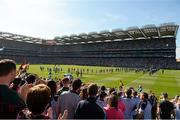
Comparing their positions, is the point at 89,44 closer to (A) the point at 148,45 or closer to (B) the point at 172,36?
(A) the point at 148,45

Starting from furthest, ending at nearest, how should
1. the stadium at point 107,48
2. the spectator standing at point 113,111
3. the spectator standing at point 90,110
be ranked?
the stadium at point 107,48
the spectator standing at point 113,111
the spectator standing at point 90,110

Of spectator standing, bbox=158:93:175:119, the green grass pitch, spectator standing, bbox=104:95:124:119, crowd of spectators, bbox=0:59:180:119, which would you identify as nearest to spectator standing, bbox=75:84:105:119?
crowd of spectators, bbox=0:59:180:119

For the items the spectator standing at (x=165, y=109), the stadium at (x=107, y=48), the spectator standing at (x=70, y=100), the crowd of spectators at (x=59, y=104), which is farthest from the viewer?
the stadium at (x=107, y=48)

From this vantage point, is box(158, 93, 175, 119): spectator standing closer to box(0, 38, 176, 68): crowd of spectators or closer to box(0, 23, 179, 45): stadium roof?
box(0, 23, 179, 45): stadium roof

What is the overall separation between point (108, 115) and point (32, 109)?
7.22 feet

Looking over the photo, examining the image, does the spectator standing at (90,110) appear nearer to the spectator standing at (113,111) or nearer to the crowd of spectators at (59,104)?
the crowd of spectators at (59,104)

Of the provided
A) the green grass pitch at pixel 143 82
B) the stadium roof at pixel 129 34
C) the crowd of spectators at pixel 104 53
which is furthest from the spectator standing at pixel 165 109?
the crowd of spectators at pixel 104 53

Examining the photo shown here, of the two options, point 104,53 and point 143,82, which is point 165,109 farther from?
point 104,53

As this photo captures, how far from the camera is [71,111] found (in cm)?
579

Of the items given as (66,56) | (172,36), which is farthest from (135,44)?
(66,56)

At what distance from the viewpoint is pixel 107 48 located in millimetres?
117562

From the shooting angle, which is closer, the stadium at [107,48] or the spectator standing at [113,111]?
the spectator standing at [113,111]

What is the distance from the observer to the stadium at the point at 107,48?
94062 mm

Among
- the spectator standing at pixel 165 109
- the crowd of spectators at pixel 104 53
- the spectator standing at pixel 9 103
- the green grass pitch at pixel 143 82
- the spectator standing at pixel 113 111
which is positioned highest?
the crowd of spectators at pixel 104 53
